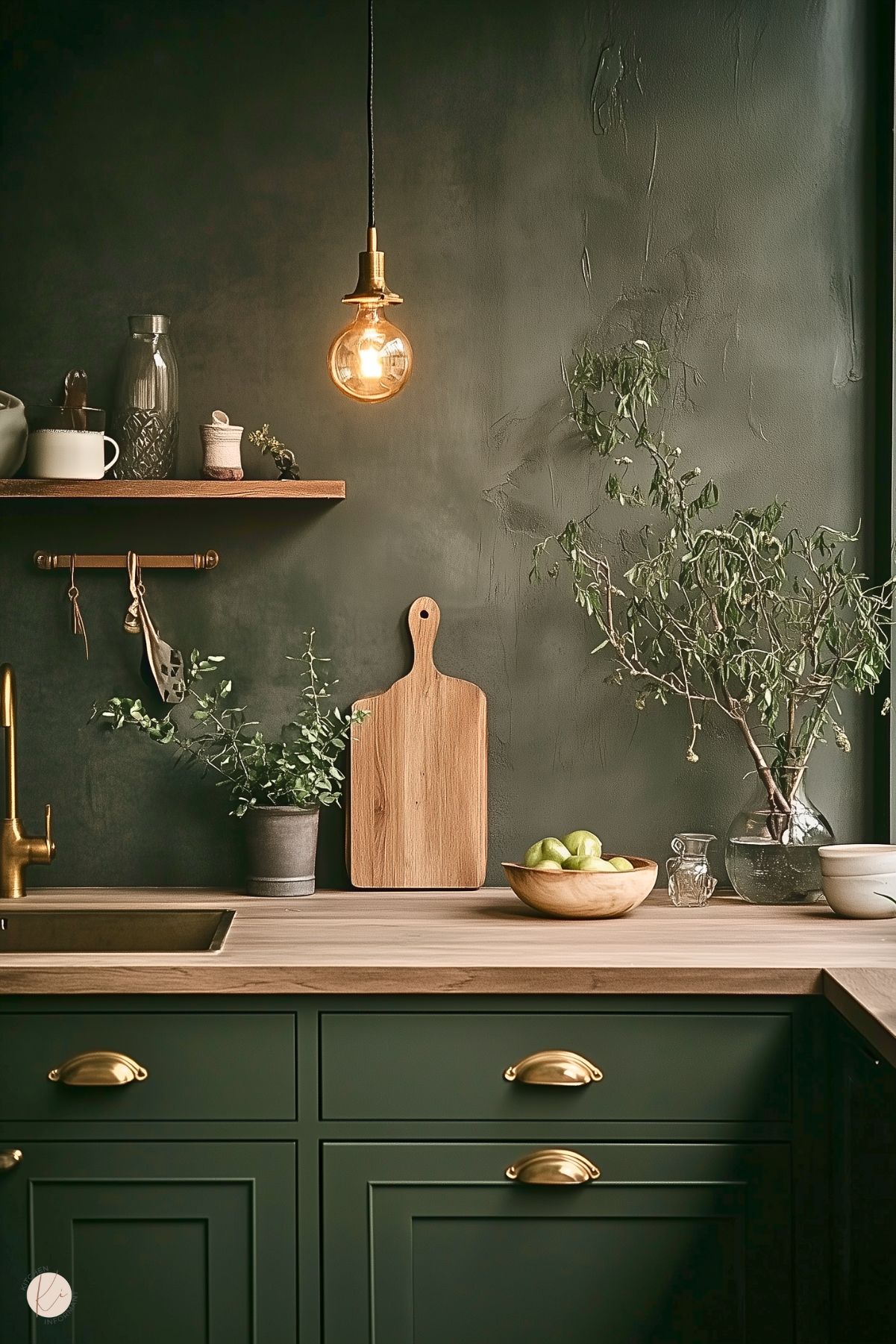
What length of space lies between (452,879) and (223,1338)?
92 cm

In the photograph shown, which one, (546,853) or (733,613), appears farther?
(733,613)

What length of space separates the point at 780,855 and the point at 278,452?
1.22 m

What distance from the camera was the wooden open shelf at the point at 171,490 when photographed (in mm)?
2371

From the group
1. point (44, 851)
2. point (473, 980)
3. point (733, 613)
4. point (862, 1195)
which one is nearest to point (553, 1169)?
point (473, 980)

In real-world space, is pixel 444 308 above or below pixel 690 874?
above

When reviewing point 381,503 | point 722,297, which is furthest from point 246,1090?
point 722,297

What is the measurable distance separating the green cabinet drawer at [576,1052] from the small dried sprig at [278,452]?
1095 millimetres

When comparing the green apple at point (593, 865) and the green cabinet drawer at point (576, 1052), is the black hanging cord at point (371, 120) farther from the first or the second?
the green cabinet drawer at point (576, 1052)

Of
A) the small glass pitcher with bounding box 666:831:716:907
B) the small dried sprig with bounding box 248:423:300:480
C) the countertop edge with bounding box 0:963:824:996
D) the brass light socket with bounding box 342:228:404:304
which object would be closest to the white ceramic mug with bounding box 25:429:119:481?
the small dried sprig with bounding box 248:423:300:480

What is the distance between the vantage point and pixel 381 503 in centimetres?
256

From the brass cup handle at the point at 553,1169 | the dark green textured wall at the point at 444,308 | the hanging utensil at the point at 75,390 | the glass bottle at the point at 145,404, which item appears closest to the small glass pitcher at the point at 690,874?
the dark green textured wall at the point at 444,308

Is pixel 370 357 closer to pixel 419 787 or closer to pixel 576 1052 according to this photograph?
pixel 419 787

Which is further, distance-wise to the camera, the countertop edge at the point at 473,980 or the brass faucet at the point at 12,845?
the brass faucet at the point at 12,845

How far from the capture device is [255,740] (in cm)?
245
